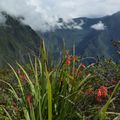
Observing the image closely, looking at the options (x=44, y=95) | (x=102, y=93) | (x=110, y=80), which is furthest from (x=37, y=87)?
(x=110, y=80)

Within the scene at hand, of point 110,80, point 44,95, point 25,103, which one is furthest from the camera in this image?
point 110,80

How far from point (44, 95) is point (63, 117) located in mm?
439

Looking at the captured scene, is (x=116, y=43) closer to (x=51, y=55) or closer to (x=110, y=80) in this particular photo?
(x=110, y=80)

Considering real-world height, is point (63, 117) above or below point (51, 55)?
below

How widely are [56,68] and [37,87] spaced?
0.68m

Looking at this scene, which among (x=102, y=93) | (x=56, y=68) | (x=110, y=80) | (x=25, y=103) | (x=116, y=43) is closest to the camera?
(x=25, y=103)

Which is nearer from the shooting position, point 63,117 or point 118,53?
point 63,117

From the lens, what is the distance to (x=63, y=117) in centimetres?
556

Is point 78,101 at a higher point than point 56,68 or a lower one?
lower

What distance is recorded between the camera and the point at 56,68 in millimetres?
6152

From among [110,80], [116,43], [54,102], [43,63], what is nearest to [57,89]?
[54,102]

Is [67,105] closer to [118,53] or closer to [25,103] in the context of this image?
[25,103]

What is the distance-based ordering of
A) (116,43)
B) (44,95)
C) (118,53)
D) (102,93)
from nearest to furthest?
(44,95), (102,93), (118,53), (116,43)

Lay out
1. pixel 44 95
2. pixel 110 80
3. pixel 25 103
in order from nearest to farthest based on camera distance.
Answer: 1. pixel 44 95
2. pixel 25 103
3. pixel 110 80
